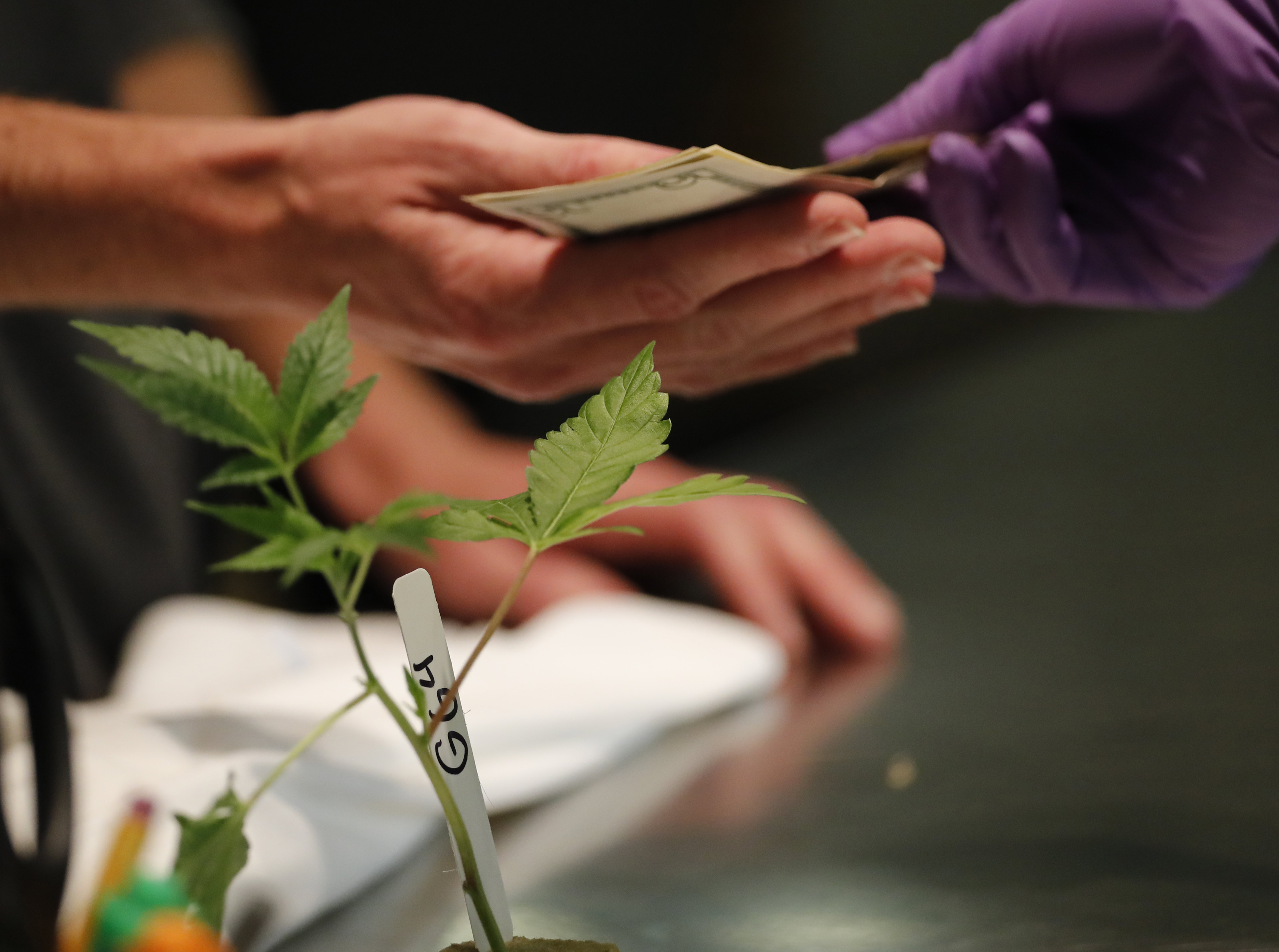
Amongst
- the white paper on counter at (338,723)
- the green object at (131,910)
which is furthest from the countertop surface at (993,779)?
the green object at (131,910)

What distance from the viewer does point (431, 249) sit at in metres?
0.38

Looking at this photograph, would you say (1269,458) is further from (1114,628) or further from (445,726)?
(445,726)

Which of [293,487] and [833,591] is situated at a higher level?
[833,591]

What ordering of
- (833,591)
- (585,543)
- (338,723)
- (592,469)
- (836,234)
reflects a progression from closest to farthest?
(592,469) → (836,234) → (338,723) → (833,591) → (585,543)

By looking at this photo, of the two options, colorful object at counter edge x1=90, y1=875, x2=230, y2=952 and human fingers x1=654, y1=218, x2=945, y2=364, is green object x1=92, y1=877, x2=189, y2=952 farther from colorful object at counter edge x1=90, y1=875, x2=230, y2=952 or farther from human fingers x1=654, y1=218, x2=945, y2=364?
human fingers x1=654, y1=218, x2=945, y2=364

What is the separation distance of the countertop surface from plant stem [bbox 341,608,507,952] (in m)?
0.15

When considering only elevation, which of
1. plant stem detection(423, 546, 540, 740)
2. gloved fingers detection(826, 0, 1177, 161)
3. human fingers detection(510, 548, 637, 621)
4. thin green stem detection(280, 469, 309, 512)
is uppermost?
human fingers detection(510, 548, 637, 621)

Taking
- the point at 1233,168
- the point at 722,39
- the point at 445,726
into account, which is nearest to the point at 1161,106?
the point at 1233,168

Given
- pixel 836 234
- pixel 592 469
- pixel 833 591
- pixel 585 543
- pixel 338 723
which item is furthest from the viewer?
pixel 585 543

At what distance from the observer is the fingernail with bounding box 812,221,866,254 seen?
1.11 feet

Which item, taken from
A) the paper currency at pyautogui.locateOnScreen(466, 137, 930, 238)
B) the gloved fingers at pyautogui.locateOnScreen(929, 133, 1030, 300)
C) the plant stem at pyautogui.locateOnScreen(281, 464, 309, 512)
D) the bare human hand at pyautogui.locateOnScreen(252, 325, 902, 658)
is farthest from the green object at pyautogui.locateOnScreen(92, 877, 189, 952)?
the bare human hand at pyautogui.locateOnScreen(252, 325, 902, 658)

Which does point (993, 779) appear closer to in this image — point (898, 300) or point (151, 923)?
point (898, 300)

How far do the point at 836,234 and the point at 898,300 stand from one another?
0.05 metres

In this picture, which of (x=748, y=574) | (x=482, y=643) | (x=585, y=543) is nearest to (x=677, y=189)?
(x=482, y=643)
